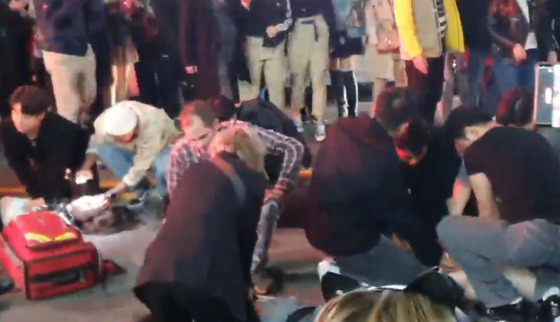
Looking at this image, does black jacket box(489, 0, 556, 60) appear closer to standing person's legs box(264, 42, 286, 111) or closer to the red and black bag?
standing person's legs box(264, 42, 286, 111)

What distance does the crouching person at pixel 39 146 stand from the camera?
100 inches

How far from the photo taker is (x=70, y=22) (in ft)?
8.05

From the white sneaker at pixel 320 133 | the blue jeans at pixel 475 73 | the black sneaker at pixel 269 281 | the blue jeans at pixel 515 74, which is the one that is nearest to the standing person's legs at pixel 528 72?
the blue jeans at pixel 515 74

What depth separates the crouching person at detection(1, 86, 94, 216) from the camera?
2543mm

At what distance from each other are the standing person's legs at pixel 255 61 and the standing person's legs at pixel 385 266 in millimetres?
599

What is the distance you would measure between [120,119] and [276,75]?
0.54m

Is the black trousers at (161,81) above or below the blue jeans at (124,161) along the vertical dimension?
above

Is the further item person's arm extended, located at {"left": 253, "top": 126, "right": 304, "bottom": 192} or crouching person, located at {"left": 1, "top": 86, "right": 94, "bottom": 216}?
crouching person, located at {"left": 1, "top": 86, "right": 94, "bottom": 216}

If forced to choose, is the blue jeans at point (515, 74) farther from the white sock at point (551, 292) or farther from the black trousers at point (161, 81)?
the black trousers at point (161, 81)

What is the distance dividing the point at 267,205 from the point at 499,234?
0.70 meters

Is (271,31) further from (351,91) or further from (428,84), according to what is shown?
(428,84)

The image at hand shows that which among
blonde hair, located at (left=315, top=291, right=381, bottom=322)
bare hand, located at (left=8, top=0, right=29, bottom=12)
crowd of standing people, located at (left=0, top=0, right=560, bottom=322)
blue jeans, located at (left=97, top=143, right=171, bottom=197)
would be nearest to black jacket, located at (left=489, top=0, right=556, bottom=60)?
crowd of standing people, located at (left=0, top=0, right=560, bottom=322)

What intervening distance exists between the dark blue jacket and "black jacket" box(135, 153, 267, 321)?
56 cm

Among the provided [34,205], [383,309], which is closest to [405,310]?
[383,309]
